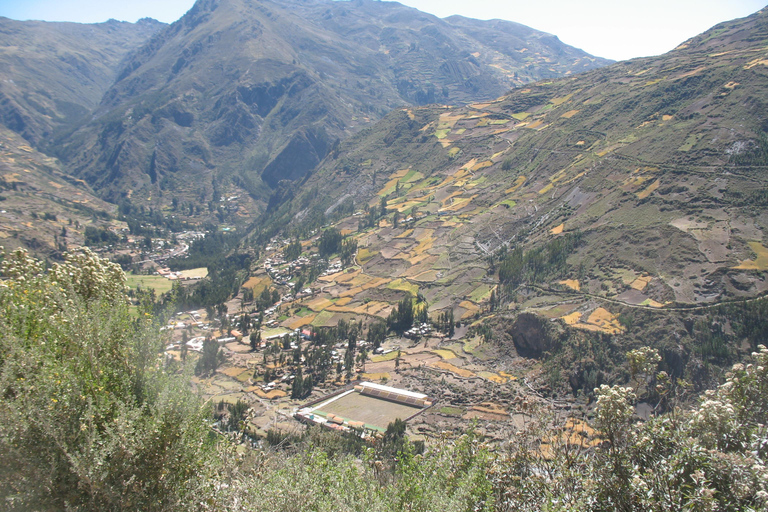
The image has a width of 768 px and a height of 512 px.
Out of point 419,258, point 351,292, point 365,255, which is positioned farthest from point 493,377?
point 365,255

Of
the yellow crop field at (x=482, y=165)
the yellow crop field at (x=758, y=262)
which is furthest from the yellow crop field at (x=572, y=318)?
the yellow crop field at (x=482, y=165)

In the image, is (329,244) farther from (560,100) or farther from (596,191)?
(560,100)

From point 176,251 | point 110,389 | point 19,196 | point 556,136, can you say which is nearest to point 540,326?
point 110,389

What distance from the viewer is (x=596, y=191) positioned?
82688 millimetres

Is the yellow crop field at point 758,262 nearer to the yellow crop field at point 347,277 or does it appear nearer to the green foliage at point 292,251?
the yellow crop field at point 347,277

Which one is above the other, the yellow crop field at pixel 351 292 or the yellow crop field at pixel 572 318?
the yellow crop field at pixel 572 318

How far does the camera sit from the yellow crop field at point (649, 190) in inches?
2864

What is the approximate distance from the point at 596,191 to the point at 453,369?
147ft

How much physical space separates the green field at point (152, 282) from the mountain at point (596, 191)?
1715 inches

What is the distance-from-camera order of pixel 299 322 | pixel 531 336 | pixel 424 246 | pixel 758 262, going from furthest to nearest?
pixel 424 246
pixel 299 322
pixel 531 336
pixel 758 262

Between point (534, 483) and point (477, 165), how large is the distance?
382 ft

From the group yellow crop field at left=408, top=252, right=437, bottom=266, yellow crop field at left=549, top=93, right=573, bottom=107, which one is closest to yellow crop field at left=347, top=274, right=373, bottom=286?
yellow crop field at left=408, top=252, right=437, bottom=266

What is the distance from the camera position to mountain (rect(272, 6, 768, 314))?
197ft

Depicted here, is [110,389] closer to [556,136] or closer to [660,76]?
[556,136]
